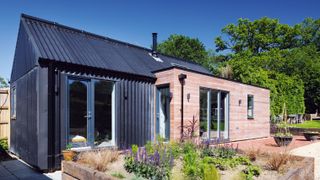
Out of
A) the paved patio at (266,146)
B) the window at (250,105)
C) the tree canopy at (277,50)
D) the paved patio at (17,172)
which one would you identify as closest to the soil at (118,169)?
the paved patio at (17,172)

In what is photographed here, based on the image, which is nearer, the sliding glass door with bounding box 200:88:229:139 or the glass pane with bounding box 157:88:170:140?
the glass pane with bounding box 157:88:170:140

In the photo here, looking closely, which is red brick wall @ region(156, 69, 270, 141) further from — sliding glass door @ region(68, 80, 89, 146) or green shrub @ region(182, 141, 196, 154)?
sliding glass door @ region(68, 80, 89, 146)

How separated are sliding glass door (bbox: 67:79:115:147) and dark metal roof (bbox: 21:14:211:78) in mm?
606

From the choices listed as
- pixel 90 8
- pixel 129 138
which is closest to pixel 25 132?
pixel 129 138

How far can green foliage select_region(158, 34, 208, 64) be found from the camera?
121 ft

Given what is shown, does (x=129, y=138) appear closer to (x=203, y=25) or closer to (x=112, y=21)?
(x=112, y=21)

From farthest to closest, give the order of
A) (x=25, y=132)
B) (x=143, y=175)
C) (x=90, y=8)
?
(x=90, y=8) → (x=25, y=132) → (x=143, y=175)

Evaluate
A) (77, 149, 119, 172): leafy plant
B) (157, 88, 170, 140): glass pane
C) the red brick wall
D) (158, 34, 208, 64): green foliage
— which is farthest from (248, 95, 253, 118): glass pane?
(158, 34, 208, 64): green foliage

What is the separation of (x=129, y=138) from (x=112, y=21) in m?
9.52

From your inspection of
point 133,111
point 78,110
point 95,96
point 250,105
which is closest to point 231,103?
point 250,105

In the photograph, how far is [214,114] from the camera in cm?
1079

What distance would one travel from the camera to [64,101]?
668 cm

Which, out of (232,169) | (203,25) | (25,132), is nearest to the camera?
(232,169)

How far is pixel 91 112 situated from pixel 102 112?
43 centimetres
